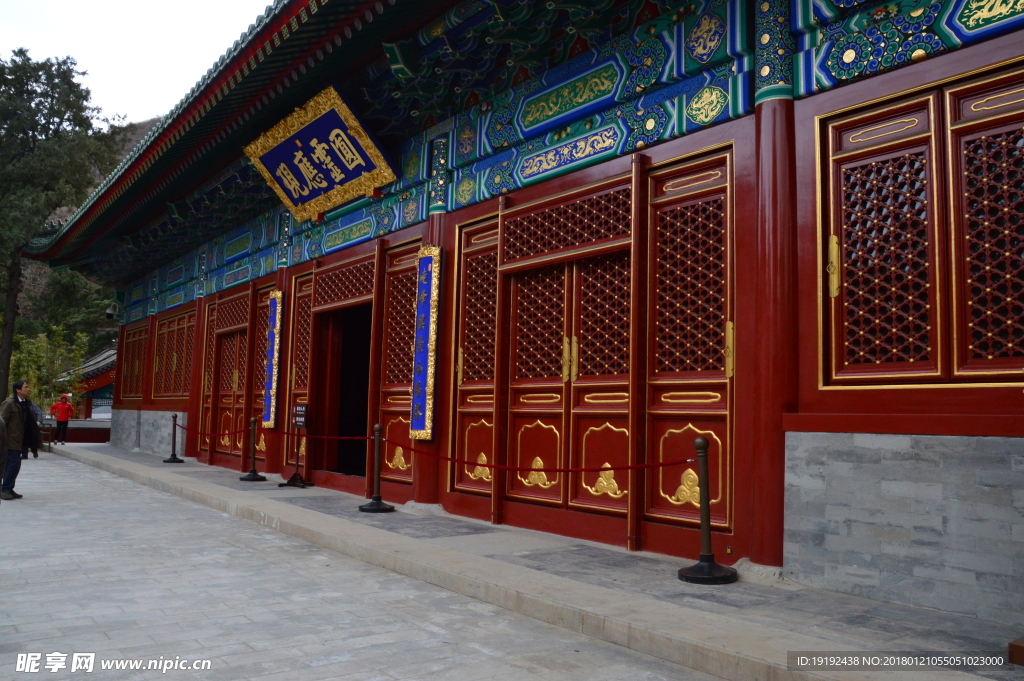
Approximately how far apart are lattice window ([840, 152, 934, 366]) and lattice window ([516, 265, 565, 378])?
2687 mm

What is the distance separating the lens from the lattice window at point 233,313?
13390 mm

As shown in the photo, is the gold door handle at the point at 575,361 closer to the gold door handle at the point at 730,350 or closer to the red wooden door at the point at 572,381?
the red wooden door at the point at 572,381

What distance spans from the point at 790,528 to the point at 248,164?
9241mm

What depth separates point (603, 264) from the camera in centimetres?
659

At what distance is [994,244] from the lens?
422 cm

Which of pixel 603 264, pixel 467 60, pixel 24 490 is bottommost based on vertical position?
pixel 24 490

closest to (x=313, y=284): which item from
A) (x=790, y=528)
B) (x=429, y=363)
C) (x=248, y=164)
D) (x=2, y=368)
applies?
(x=248, y=164)

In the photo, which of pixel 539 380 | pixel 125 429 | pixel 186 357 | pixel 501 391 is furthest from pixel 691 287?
pixel 125 429

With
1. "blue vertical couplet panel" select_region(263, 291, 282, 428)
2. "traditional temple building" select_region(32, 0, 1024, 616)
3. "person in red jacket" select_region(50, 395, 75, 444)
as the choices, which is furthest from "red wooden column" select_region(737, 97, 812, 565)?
"person in red jacket" select_region(50, 395, 75, 444)

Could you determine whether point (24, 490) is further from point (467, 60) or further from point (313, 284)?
point (467, 60)

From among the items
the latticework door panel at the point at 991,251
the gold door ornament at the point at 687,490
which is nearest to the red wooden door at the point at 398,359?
the gold door ornament at the point at 687,490

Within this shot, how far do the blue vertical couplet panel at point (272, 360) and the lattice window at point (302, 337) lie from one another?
42cm

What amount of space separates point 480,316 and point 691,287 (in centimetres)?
265

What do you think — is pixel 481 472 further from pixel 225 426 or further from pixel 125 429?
pixel 125 429
